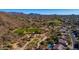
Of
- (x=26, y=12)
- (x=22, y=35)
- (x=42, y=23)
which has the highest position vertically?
(x=26, y=12)
